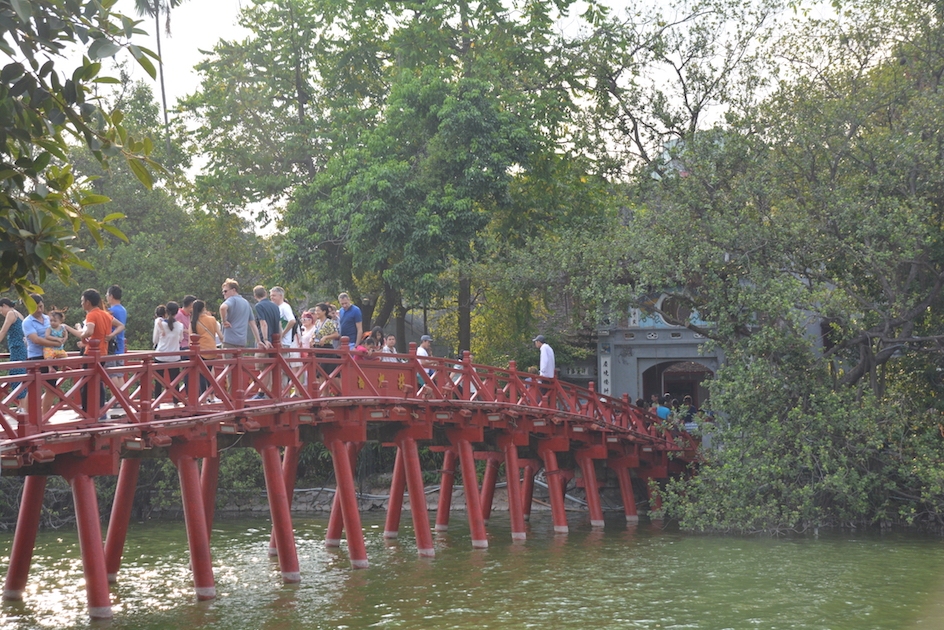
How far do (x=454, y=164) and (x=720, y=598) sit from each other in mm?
16136

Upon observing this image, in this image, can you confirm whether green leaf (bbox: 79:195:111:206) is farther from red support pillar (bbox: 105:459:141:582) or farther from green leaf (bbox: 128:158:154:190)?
red support pillar (bbox: 105:459:141:582)

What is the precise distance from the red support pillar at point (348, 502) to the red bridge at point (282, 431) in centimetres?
3

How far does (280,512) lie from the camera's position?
16344 mm

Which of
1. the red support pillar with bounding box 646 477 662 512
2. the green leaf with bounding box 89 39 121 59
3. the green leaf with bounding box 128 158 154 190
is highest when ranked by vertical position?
the green leaf with bounding box 89 39 121 59

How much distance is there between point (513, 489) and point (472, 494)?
6.22 ft

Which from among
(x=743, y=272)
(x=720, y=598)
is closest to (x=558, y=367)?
(x=743, y=272)

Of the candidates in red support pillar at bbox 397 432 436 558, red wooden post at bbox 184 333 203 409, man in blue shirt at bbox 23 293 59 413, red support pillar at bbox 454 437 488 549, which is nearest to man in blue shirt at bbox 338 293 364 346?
red support pillar at bbox 397 432 436 558

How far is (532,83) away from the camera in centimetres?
3033

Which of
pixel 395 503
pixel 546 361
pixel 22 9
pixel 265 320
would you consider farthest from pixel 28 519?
pixel 546 361

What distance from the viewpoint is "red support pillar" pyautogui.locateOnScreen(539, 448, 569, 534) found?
79.4 ft

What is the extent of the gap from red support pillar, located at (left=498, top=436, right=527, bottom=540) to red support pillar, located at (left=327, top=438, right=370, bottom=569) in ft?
16.9

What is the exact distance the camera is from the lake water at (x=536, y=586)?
1392cm

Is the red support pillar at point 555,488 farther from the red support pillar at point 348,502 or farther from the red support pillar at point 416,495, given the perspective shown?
the red support pillar at point 348,502

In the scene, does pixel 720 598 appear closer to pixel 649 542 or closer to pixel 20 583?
pixel 649 542
